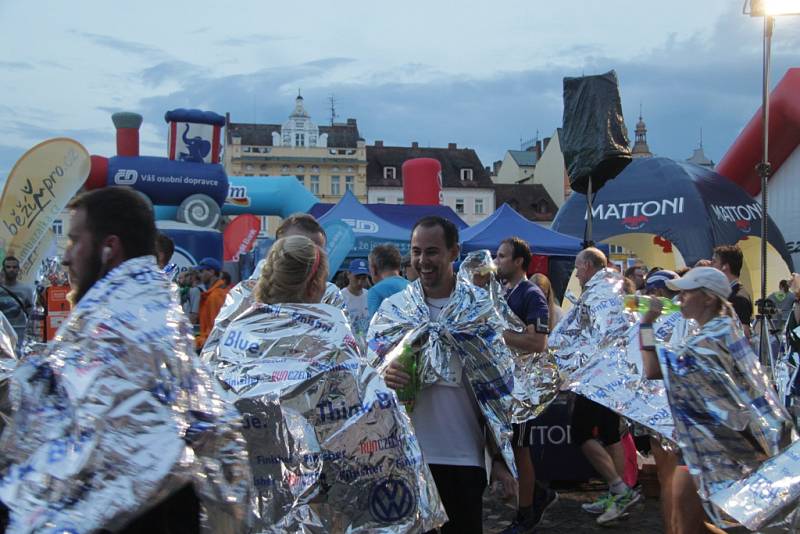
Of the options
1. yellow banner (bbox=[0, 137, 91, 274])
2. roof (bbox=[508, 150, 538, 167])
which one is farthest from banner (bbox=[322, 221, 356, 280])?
roof (bbox=[508, 150, 538, 167])

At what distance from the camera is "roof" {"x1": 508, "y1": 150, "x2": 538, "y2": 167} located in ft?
231

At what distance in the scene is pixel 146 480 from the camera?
1.85 m

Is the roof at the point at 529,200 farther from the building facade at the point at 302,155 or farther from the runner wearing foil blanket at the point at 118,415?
the runner wearing foil blanket at the point at 118,415

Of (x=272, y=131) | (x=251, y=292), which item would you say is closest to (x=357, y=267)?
(x=251, y=292)

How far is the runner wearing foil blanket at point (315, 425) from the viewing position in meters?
2.87

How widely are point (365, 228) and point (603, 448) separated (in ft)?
30.6


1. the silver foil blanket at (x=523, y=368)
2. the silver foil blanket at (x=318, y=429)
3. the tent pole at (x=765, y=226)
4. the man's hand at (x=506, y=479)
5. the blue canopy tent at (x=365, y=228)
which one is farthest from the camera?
the blue canopy tent at (x=365, y=228)

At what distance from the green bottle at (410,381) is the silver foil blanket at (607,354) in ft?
7.09

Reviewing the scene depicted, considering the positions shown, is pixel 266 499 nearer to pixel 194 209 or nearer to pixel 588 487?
pixel 588 487

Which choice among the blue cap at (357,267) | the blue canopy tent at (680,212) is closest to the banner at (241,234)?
the blue canopy tent at (680,212)

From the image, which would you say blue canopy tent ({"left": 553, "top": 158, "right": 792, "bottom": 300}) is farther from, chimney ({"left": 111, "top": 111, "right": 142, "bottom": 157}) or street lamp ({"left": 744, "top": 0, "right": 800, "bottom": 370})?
chimney ({"left": 111, "top": 111, "right": 142, "bottom": 157})

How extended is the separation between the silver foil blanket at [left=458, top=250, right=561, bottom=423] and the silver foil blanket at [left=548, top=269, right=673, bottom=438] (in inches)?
5.1

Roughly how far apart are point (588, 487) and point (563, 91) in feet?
10.8

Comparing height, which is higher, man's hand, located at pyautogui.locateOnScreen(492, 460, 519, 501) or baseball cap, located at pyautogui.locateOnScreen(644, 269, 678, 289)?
baseball cap, located at pyautogui.locateOnScreen(644, 269, 678, 289)
